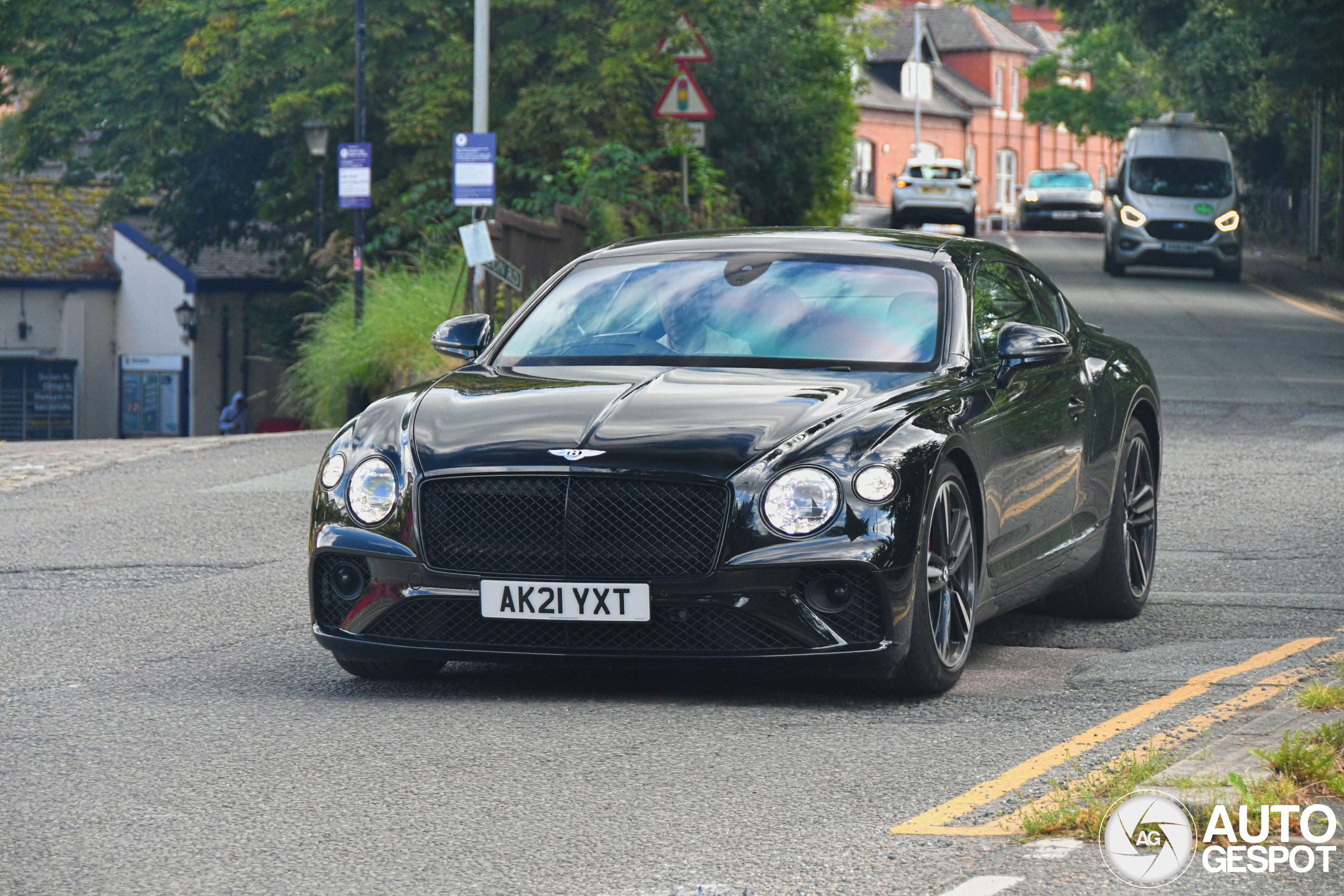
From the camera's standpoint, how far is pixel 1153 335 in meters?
24.8

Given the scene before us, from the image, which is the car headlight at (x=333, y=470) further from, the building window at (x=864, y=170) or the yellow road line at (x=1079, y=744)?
the building window at (x=864, y=170)

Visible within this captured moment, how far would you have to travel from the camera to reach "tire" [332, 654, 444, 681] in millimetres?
6711

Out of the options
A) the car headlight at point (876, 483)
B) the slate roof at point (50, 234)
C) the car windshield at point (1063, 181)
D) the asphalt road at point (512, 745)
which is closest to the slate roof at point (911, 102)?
the car windshield at point (1063, 181)

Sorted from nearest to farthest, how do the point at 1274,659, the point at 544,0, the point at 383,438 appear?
the point at 383,438, the point at 1274,659, the point at 544,0

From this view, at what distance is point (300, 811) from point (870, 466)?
6.85 ft

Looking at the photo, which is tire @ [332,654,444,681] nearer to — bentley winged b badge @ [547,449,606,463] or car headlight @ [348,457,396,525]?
car headlight @ [348,457,396,525]

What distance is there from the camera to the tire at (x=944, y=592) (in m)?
6.28

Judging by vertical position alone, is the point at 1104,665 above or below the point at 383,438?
below

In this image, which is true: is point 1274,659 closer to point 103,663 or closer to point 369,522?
point 369,522

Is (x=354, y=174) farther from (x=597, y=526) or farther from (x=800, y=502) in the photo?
(x=800, y=502)

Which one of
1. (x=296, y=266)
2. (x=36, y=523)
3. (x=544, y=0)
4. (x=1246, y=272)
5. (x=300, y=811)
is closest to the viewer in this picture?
(x=300, y=811)

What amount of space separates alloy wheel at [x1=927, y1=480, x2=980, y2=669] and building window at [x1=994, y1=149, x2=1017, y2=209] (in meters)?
104

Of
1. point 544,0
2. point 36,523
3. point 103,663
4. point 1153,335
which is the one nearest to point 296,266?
point 544,0

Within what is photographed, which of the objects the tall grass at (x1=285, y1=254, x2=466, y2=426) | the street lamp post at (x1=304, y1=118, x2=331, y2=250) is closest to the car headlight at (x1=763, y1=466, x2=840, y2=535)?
the tall grass at (x1=285, y1=254, x2=466, y2=426)
